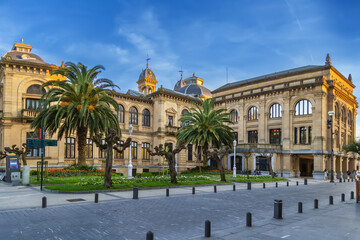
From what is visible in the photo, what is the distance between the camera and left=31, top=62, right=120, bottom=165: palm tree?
96.2 ft

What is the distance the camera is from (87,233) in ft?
30.2

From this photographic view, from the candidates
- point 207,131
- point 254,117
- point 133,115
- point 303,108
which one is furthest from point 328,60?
point 133,115

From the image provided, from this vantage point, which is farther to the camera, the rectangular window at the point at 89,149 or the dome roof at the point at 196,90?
the dome roof at the point at 196,90

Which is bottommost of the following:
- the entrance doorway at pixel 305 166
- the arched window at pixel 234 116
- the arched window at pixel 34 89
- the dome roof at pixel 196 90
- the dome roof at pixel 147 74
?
the entrance doorway at pixel 305 166

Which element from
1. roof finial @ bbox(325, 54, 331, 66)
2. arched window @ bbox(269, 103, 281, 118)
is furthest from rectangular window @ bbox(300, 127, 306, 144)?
roof finial @ bbox(325, 54, 331, 66)

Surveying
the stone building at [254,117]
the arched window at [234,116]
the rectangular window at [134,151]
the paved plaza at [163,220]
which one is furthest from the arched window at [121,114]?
the paved plaza at [163,220]

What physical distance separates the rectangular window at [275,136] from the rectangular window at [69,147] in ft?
104

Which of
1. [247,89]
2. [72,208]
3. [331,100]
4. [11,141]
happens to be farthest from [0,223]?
[247,89]

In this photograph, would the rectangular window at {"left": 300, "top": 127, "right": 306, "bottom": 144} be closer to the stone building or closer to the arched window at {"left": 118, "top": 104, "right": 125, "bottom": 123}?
the stone building

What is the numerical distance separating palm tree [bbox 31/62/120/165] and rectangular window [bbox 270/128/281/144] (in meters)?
29.2

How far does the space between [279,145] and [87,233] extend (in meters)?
42.9

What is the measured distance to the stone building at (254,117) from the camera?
37.6 meters

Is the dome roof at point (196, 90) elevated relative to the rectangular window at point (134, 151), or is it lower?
elevated

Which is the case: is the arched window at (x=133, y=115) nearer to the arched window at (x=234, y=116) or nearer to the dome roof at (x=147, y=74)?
the arched window at (x=234, y=116)
